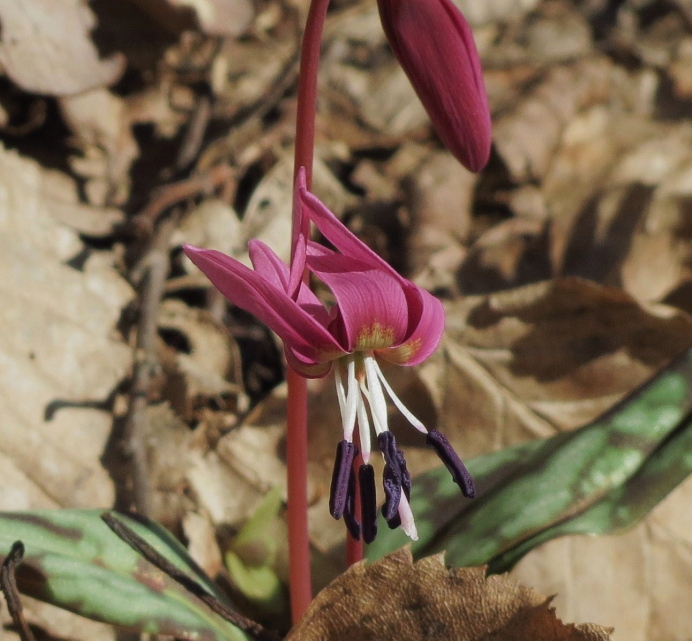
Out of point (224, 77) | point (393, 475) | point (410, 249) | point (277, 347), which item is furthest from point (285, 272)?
point (224, 77)

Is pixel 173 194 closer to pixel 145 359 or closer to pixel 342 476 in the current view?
pixel 145 359

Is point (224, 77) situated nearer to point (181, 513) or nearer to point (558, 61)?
point (558, 61)

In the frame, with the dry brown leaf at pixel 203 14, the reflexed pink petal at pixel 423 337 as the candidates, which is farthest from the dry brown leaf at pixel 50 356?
the reflexed pink petal at pixel 423 337

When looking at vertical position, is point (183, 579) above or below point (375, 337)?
below

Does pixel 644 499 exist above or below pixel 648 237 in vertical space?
above

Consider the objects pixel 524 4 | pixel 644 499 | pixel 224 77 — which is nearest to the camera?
pixel 644 499

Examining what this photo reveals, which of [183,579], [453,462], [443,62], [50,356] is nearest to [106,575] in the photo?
[183,579]
